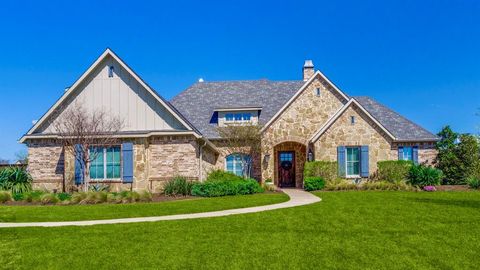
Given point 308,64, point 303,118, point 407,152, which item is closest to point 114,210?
point 303,118

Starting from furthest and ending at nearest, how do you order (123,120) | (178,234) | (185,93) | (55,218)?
1. (185,93)
2. (123,120)
3. (55,218)
4. (178,234)

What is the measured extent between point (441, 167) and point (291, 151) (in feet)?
30.6

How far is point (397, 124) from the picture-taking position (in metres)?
26.7

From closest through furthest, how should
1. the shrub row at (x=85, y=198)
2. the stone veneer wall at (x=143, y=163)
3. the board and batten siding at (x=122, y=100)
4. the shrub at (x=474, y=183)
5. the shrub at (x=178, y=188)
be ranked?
the shrub row at (x=85, y=198) < the shrub at (x=178, y=188) < the stone veneer wall at (x=143, y=163) < the board and batten siding at (x=122, y=100) < the shrub at (x=474, y=183)

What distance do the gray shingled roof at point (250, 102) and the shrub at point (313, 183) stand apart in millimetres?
6286

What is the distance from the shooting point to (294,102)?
83.5 ft

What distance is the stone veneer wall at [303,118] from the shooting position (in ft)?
82.4

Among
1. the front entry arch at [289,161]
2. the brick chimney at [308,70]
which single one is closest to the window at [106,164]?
the front entry arch at [289,161]

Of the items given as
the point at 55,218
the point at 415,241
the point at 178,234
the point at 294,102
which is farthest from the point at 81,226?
the point at 294,102

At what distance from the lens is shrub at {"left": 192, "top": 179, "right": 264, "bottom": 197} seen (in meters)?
18.1

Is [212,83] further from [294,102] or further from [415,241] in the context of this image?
[415,241]

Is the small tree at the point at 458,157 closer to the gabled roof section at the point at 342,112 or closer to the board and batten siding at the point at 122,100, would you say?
the gabled roof section at the point at 342,112

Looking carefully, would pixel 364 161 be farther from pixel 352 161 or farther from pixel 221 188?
pixel 221 188

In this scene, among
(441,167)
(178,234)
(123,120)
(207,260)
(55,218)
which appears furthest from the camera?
(441,167)
